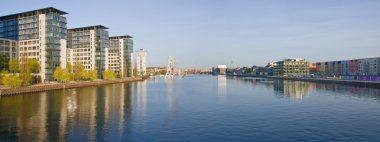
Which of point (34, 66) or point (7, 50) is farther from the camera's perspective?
point (7, 50)

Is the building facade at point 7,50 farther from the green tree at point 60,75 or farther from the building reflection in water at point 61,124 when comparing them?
the building reflection in water at point 61,124

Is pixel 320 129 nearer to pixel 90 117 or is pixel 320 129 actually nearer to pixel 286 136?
pixel 286 136

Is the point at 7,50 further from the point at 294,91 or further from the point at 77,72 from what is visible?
the point at 294,91

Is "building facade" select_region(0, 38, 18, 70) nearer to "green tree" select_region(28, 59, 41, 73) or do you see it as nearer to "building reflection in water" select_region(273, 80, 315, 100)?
"green tree" select_region(28, 59, 41, 73)

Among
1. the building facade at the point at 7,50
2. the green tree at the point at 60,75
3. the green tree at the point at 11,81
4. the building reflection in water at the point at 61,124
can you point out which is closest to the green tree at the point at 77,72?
the green tree at the point at 60,75

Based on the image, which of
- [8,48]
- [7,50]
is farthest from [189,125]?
[8,48]

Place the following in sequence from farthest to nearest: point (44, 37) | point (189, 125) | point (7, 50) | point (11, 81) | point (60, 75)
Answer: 1. point (7, 50)
2. point (44, 37)
3. point (60, 75)
4. point (11, 81)
5. point (189, 125)

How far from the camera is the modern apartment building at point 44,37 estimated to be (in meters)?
144

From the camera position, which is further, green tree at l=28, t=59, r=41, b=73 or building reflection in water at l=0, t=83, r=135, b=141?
green tree at l=28, t=59, r=41, b=73

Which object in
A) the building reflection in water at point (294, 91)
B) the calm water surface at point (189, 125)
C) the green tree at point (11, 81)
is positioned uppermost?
the green tree at point (11, 81)

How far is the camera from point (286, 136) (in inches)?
1521

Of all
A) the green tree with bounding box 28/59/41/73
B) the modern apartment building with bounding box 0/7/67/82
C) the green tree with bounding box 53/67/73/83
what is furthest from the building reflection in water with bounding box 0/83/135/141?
the modern apartment building with bounding box 0/7/67/82

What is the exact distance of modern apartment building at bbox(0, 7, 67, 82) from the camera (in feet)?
472

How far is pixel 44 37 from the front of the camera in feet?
470
